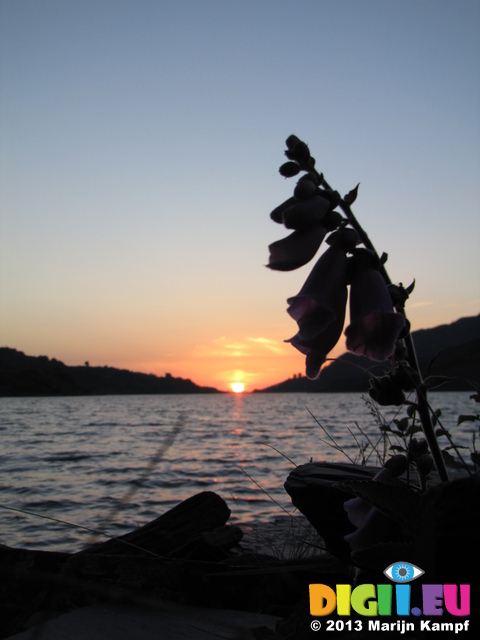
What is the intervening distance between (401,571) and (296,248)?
2.66ft

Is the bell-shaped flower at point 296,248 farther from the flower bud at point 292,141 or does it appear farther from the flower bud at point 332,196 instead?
the flower bud at point 292,141

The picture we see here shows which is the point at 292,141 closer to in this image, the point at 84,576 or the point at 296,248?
the point at 296,248

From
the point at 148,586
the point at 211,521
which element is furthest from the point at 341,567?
the point at 211,521

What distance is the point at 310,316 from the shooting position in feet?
5.02

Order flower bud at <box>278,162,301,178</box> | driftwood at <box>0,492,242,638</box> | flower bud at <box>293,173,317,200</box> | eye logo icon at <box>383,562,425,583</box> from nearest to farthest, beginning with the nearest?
eye logo icon at <box>383,562,425,583</box> < flower bud at <box>293,173,317,200</box> < flower bud at <box>278,162,301,178</box> < driftwood at <box>0,492,242,638</box>

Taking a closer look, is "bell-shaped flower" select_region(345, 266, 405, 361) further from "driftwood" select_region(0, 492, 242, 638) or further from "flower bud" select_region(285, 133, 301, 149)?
"driftwood" select_region(0, 492, 242, 638)

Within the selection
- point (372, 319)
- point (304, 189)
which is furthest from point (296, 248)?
point (372, 319)

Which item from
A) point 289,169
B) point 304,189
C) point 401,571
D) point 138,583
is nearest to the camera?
point 401,571

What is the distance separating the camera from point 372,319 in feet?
4.74

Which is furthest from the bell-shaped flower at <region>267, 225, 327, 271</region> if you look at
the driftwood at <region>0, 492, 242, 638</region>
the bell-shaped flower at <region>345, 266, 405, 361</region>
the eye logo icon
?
the driftwood at <region>0, 492, 242, 638</region>

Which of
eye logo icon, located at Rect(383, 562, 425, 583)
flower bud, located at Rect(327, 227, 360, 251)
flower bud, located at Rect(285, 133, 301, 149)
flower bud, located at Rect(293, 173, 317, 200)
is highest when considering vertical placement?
flower bud, located at Rect(285, 133, 301, 149)

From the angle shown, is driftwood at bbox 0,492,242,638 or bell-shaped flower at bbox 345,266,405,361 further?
driftwood at bbox 0,492,242,638

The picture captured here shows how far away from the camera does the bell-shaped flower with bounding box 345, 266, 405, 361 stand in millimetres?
1395

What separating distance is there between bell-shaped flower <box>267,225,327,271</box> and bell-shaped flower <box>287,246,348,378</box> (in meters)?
0.08
